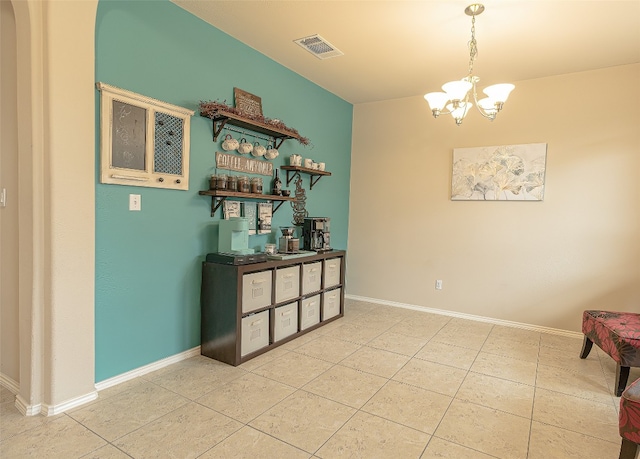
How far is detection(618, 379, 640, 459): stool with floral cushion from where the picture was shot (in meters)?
1.51

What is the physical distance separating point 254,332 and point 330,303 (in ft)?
3.91

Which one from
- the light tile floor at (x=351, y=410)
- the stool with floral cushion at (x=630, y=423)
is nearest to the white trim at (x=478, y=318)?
the light tile floor at (x=351, y=410)

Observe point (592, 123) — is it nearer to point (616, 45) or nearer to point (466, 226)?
point (616, 45)

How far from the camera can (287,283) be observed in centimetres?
319

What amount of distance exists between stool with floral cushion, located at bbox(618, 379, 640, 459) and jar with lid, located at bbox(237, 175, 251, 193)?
8.82 feet

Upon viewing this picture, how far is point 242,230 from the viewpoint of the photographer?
9.25 ft

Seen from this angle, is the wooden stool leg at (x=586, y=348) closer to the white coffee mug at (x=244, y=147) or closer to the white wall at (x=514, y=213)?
the white wall at (x=514, y=213)

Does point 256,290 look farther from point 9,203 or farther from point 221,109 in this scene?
point 9,203

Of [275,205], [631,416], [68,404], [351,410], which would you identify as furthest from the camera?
[275,205]

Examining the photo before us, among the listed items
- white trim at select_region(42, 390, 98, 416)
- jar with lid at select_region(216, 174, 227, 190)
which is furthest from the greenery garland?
white trim at select_region(42, 390, 98, 416)

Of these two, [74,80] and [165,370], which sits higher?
[74,80]

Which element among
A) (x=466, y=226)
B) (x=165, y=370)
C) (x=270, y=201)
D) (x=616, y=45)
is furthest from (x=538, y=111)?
(x=165, y=370)

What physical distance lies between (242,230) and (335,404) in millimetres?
1424

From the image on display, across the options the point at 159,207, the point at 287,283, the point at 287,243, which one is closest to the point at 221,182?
the point at 159,207
